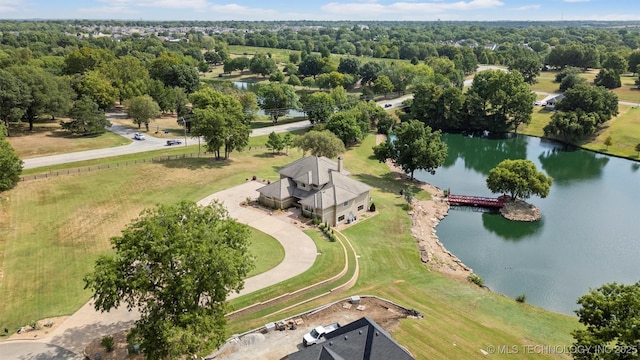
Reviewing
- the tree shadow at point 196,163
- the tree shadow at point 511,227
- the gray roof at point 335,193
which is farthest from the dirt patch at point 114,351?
the tree shadow at point 511,227

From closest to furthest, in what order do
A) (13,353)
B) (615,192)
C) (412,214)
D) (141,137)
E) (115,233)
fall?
(13,353)
(115,233)
(412,214)
(615,192)
(141,137)

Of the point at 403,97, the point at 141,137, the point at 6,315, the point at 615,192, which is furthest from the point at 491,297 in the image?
the point at 403,97

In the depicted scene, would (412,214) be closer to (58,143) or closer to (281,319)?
(281,319)

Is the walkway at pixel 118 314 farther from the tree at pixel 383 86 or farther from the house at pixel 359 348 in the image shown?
the tree at pixel 383 86

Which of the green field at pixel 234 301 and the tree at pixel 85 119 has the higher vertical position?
the tree at pixel 85 119

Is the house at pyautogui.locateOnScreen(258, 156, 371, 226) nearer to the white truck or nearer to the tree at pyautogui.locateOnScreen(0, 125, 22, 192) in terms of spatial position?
the white truck

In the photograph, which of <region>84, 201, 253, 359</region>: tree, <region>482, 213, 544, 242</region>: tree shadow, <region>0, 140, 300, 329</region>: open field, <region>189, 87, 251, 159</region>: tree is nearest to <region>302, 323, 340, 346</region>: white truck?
<region>84, 201, 253, 359</region>: tree
